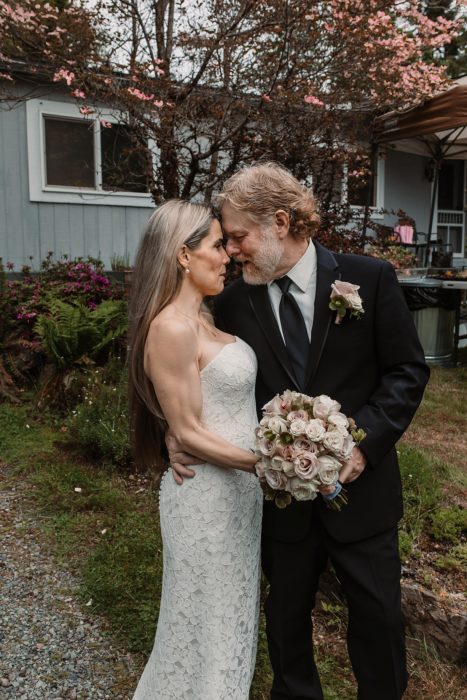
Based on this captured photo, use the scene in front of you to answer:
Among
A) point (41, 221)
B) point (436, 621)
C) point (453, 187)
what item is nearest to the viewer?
point (436, 621)

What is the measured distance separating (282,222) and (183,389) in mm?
754

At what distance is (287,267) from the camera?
8.38 feet

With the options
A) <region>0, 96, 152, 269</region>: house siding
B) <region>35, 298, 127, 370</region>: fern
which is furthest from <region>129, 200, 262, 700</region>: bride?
<region>0, 96, 152, 269</region>: house siding

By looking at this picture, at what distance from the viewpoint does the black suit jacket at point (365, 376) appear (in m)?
2.36

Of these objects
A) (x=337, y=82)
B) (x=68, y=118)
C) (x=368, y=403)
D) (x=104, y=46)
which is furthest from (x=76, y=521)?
(x=68, y=118)

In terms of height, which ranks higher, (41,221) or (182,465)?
(41,221)

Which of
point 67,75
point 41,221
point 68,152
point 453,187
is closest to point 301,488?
point 67,75

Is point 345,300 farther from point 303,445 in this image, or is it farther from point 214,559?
point 214,559

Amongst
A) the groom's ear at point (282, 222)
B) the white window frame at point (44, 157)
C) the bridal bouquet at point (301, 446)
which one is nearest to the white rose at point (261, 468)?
the bridal bouquet at point (301, 446)

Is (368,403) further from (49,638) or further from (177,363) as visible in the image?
(49,638)

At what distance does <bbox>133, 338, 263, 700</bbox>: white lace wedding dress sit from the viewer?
97.6 inches

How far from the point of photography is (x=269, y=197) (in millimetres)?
2461

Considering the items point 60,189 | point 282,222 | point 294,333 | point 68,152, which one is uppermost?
point 68,152

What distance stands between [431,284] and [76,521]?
5799 mm
